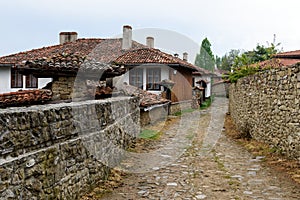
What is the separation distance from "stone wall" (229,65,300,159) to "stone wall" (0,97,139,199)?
3460 mm

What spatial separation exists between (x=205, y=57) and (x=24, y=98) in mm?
45766

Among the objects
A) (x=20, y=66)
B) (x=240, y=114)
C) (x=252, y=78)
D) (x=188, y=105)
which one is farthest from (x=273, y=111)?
(x=188, y=105)

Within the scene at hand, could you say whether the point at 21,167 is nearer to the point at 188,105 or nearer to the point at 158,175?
the point at 158,175

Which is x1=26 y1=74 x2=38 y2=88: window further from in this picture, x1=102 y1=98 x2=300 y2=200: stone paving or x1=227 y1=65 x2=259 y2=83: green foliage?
x1=102 y1=98 x2=300 y2=200: stone paving

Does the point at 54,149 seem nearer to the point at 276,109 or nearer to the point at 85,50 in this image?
the point at 276,109

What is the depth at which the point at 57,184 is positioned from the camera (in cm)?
352

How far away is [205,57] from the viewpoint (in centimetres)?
4925

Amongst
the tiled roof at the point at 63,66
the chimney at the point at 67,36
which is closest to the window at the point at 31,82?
the chimney at the point at 67,36

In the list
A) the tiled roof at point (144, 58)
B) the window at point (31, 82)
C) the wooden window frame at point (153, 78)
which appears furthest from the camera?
the window at point (31, 82)

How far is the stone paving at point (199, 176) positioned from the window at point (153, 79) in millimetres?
10923

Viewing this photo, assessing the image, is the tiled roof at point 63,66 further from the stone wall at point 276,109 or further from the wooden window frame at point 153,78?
the wooden window frame at point 153,78

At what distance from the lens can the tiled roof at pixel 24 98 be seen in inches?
Result: 199

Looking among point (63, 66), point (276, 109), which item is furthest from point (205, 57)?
point (63, 66)

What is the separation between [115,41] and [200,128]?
40.9ft
